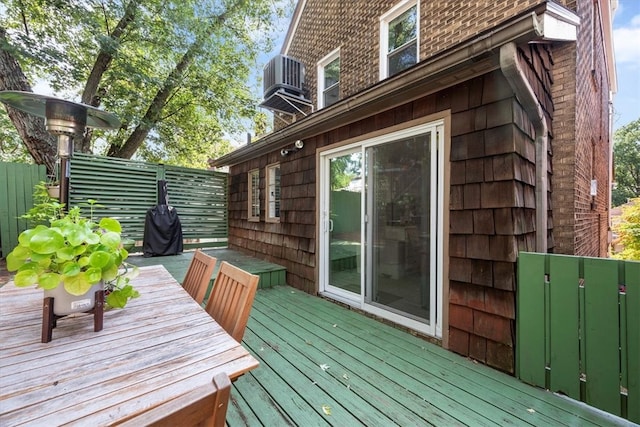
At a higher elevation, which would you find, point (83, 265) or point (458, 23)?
point (458, 23)

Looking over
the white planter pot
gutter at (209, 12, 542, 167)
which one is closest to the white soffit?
gutter at (209, 12, 542, 167)

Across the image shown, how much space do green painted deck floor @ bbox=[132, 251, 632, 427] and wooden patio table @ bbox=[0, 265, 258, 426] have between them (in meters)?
0.75

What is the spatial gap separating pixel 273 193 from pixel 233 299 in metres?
3.57

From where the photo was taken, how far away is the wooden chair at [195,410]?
0.49m

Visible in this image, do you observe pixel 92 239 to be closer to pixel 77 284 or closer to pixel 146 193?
pixel 77 284

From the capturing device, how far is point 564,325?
70.5 inches

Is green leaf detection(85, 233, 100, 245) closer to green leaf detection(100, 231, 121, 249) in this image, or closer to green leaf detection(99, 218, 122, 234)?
green leaf detection(100, 231, 121, 249)

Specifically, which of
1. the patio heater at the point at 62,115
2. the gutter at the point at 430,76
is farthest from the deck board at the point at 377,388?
the gutter at the point at 430,76

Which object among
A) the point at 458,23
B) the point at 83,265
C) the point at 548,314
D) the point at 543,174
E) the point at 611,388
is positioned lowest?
the point at 611,388

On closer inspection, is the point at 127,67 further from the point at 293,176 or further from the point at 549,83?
the point at 549,83

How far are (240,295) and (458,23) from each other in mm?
4041

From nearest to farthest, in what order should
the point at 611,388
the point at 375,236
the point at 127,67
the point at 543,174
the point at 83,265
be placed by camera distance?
the point at 83,265 < the point at 611,388 < the point at 543,174 < the point at 375,236 < the point at 127,67

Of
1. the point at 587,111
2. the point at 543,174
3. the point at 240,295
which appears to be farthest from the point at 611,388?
the point at 587,111

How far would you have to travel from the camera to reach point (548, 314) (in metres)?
1.85
